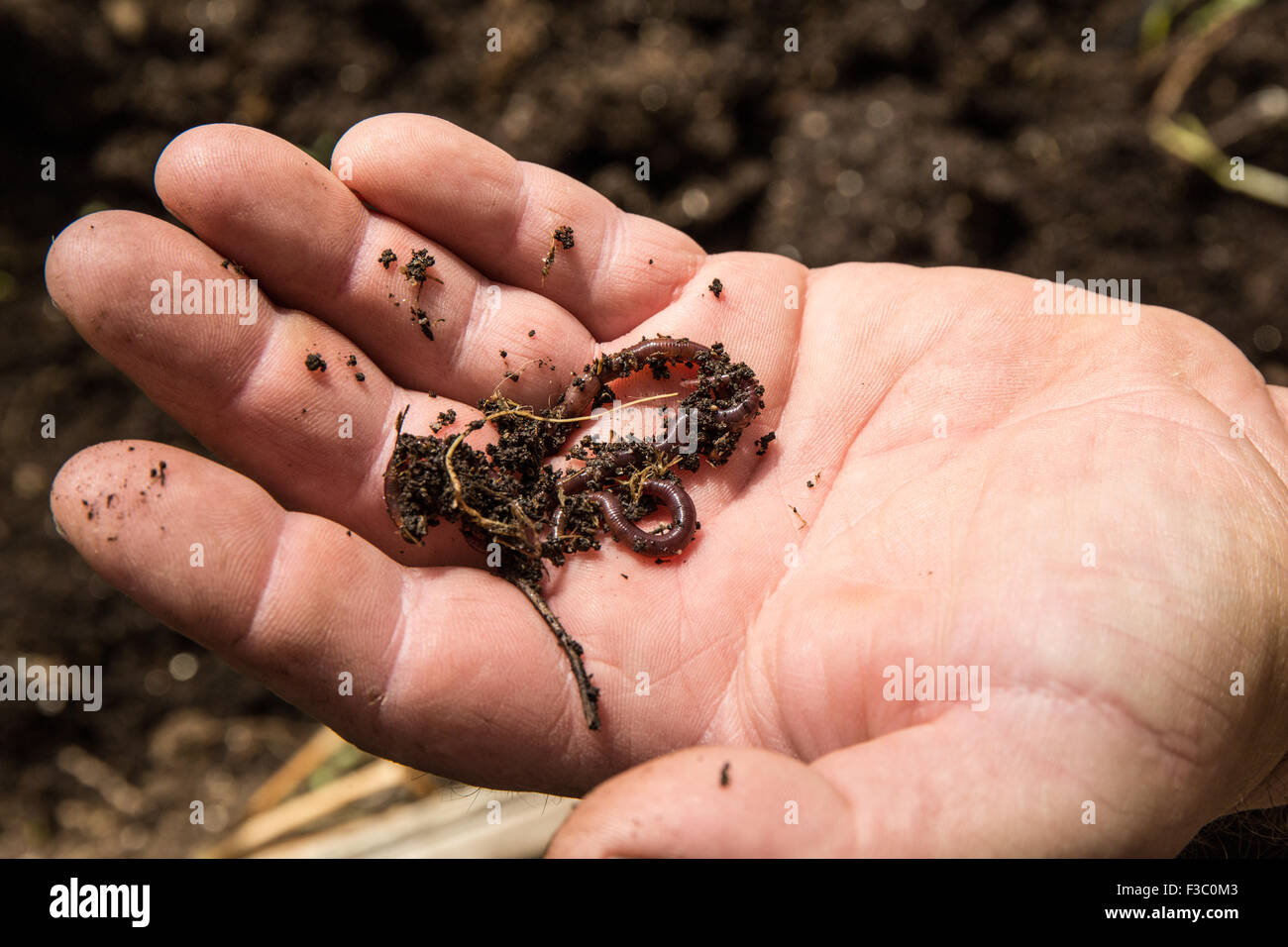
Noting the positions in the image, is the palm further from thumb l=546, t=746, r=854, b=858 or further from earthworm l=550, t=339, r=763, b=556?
earthworm l=550, t=339, r=763, b=556

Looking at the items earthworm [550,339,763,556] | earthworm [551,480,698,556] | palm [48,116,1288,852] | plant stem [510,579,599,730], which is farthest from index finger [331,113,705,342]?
plant stem [510,579,599,730]

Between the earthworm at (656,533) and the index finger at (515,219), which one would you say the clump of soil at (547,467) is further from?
the index finger at (515,219)

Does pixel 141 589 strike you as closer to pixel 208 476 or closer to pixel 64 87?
pixel 208 476

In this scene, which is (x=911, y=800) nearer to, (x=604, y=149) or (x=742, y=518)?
(x=742, y=518)

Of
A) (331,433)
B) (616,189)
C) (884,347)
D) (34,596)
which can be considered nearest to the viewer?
(331,433)

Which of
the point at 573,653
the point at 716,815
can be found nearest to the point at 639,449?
the point at 573,653

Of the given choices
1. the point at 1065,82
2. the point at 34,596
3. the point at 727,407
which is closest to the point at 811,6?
the point at 1065,82
